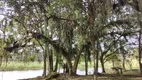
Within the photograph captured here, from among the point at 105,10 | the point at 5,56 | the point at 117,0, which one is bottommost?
the point at 5,56

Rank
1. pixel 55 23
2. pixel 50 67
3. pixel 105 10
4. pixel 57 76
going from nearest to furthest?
pixel 105 10, pixel 55 23, pixel 57 76, pixel 50 67

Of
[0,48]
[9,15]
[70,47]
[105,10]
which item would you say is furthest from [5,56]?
[105,10]

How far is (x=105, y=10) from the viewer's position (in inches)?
565

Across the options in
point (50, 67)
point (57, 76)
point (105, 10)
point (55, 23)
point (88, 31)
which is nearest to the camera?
point (105, 10)

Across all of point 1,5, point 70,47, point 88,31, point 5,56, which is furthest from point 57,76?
point 1,5

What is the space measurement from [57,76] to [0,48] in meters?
4.73

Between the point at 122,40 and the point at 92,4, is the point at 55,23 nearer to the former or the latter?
the point at 92,4

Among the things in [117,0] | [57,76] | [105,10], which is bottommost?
[57,76]

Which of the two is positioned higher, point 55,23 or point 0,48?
point 55,23

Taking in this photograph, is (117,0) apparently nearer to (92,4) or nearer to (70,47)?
(92,4)

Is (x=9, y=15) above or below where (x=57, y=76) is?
above

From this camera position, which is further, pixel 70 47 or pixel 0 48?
pixel 70 47

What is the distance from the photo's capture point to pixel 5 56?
18875 millimetres

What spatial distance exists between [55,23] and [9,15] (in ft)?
10.5
